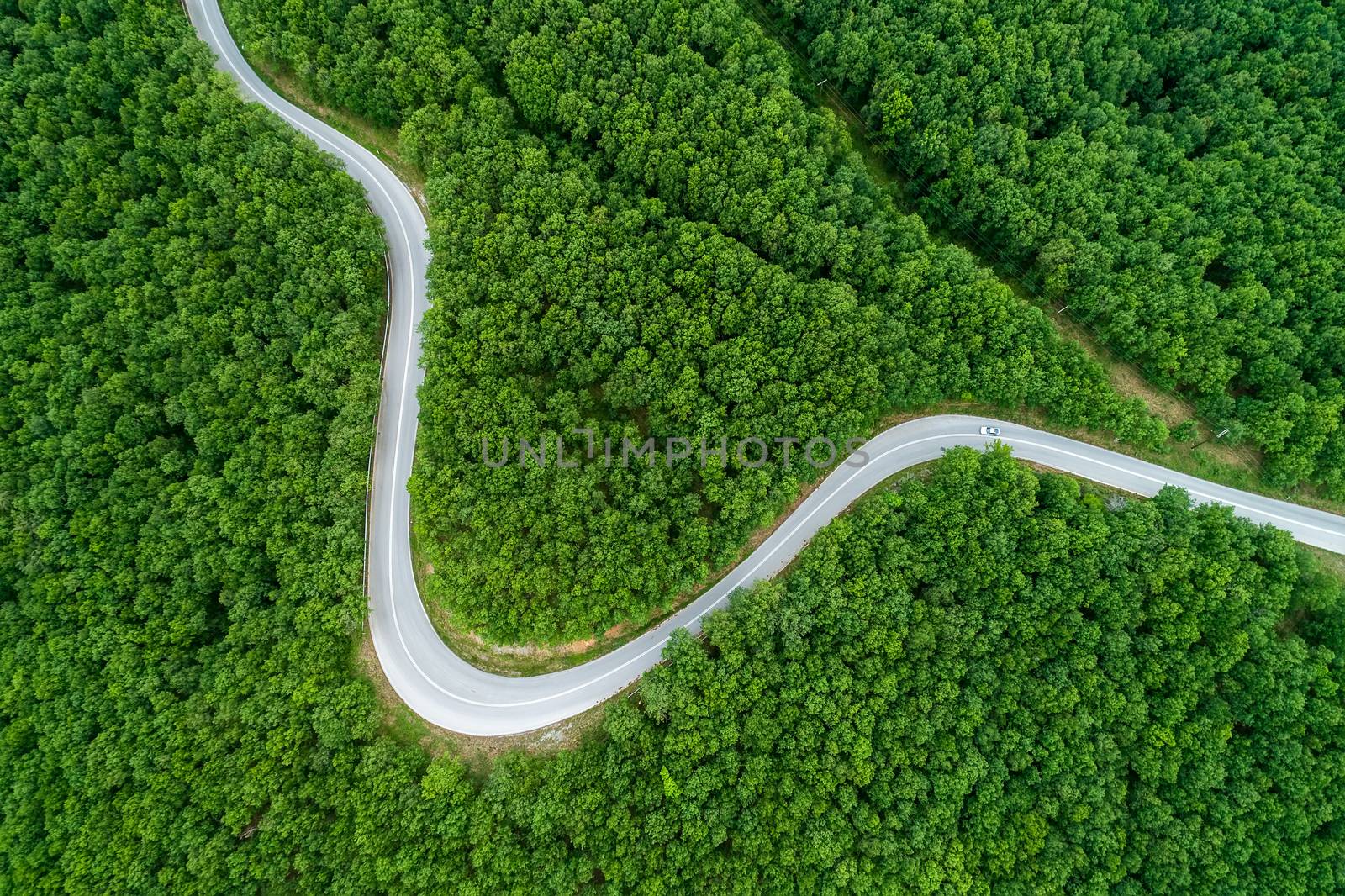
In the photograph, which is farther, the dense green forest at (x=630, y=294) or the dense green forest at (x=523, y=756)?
the dense green forest at (x=630, y=294)

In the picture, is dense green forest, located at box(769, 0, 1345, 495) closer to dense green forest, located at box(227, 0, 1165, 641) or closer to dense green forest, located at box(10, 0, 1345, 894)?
dense green forest, located at box(227, 0, 1165, 641)

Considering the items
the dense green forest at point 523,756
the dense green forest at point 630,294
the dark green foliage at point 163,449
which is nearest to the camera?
the dense green forest at point 523,756

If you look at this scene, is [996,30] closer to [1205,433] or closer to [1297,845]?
[1205,433]

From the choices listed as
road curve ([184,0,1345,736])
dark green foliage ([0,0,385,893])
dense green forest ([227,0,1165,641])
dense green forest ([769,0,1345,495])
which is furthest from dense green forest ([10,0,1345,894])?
dense green forest ([769,0,1345,495])

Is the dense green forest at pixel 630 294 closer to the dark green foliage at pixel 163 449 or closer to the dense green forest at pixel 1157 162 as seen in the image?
the dense green forest at pixel 1157 162

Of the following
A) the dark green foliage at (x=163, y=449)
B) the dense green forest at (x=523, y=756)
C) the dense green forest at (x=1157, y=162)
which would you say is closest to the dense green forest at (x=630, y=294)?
the dense green forest at (x=523, y=756)

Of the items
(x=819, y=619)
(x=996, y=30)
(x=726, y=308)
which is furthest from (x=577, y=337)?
(x=996, y=30)

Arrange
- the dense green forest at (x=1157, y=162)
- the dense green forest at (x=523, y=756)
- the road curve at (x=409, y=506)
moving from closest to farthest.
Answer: the dense green forest at (x=523, y=756), the road curve at (x=409, y=506), the dense green forest at (x=1157, y=162)
